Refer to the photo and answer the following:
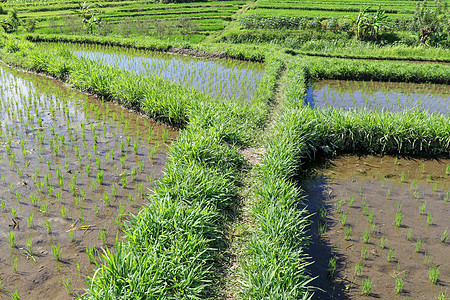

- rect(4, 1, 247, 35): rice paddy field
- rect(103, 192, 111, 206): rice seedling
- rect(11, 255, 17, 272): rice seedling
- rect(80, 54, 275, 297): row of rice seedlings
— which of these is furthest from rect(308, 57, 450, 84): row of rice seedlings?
rect(4, 1, 247, 35): rice paddy field

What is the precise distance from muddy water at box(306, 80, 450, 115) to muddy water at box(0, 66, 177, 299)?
180 inches

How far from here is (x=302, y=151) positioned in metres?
6.16

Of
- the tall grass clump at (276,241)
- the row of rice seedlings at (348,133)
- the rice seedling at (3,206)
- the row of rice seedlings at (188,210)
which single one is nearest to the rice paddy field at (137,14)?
the row of rice seedlings at (188,210)

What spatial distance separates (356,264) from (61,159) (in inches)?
185

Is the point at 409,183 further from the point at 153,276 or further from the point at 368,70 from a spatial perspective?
the point at 368,70

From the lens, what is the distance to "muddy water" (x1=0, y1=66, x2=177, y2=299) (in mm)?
3672

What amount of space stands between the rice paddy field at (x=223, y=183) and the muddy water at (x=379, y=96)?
9 cm

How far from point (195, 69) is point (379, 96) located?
5777 mm

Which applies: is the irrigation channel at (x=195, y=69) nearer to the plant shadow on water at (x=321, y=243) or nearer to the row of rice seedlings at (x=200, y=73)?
the row of rice seedlings at (x=200, y=73)

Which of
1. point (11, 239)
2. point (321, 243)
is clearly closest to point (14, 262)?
point (11, 239)

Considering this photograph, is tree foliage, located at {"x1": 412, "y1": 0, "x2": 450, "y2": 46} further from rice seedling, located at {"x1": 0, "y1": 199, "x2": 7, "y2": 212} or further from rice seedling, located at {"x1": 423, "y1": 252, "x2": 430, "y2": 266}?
rice seedling, located at {"x1": 0, "y1": 199, "x2": 7, "y2": 212}

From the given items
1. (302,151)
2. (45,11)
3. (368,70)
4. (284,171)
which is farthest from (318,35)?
(45,11)

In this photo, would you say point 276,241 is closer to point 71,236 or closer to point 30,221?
point 71,236

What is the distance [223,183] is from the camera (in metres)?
4.59
